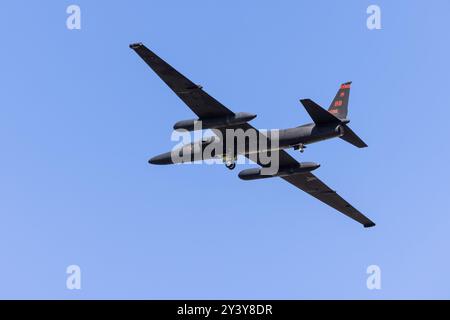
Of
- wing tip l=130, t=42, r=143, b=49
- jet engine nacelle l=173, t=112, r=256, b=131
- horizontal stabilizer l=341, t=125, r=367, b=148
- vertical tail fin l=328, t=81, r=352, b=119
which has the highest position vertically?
wing tip l=130, t=42, r=143, b=49

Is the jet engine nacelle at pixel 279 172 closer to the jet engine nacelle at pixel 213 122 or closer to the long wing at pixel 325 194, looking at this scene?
the long wing at pixel 325 194

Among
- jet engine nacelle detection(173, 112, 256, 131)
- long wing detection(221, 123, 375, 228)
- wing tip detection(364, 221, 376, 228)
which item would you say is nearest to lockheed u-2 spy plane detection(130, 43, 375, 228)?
jet engine nacelle detection(173, 112, 256, 131)

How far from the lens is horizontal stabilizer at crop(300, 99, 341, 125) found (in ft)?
152

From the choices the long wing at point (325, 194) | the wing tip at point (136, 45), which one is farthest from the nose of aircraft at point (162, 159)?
the long wing at point (325, 194)

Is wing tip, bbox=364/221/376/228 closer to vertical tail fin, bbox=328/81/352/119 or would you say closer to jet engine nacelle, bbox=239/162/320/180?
jet engine nacelle, bbox=239/162/320/180

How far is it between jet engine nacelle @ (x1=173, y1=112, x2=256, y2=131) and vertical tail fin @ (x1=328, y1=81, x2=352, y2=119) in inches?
244

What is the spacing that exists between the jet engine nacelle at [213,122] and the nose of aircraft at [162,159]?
4.35 meters

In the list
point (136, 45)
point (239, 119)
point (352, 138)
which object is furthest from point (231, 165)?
point (136, 45)

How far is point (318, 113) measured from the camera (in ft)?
155

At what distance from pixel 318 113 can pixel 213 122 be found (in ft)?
20.4

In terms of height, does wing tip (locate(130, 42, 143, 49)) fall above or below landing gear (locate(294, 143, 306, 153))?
above

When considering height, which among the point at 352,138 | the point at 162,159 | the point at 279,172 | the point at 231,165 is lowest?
the point at 279,172

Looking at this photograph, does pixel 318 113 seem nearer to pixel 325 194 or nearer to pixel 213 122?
pixel 213 122
